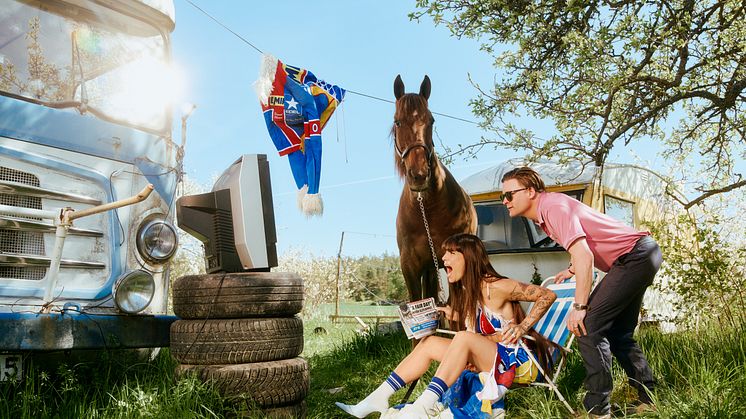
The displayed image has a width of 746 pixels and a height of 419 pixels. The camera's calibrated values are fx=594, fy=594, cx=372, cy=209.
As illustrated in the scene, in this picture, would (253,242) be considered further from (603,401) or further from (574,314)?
(603,401)

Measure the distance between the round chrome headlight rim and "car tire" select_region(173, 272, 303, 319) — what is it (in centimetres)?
65

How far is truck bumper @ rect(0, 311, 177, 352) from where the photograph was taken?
335 centimetres

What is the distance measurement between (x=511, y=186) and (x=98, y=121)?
2916mm

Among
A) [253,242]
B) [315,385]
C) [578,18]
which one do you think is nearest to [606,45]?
[578,18]

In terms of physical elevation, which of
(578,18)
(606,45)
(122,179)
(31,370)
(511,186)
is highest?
(578,18)

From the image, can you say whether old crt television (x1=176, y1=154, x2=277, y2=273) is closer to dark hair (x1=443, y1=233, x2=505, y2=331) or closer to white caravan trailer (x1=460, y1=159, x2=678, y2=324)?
dark hair (x1=443, y1=233, x2=505, y2=331)

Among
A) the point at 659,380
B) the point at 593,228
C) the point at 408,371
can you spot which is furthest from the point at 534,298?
the point at 659,380

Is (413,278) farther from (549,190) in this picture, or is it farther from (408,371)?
(549,190)

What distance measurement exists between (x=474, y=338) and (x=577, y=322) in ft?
1.91

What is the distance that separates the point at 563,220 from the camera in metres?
3.25

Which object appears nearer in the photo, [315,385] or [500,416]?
[500,416]

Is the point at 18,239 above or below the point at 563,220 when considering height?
above

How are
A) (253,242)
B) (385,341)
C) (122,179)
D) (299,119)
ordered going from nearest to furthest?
(253,242), (122,179), (385,341), (299,119)

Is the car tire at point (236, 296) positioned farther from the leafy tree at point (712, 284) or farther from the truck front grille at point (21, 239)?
the leafy tree at point (712, 284)
